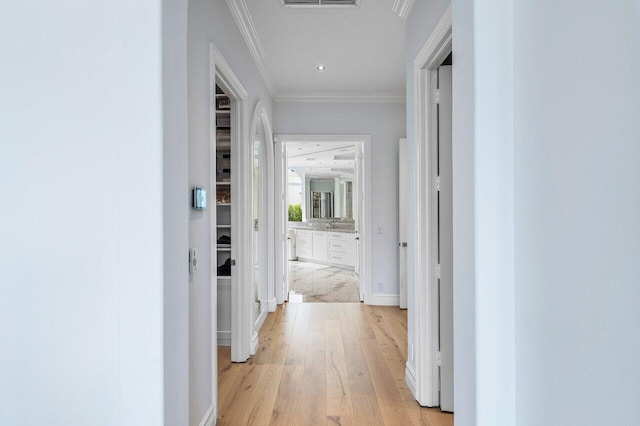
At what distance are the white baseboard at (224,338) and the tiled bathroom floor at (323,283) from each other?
1726 mm

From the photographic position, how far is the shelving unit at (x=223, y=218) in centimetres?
331

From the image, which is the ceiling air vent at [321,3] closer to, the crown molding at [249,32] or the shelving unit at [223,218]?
the crown molding at [249,32]

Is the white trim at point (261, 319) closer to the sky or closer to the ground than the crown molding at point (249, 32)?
closer to the ground

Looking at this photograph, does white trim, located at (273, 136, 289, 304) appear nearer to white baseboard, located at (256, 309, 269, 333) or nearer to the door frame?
the door frame

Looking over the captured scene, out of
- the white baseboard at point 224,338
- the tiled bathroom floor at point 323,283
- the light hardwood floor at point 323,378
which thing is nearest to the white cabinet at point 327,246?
the tiled bathroom floor at point 323,283

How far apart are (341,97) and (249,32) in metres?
1.88

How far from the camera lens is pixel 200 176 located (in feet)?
6.33
